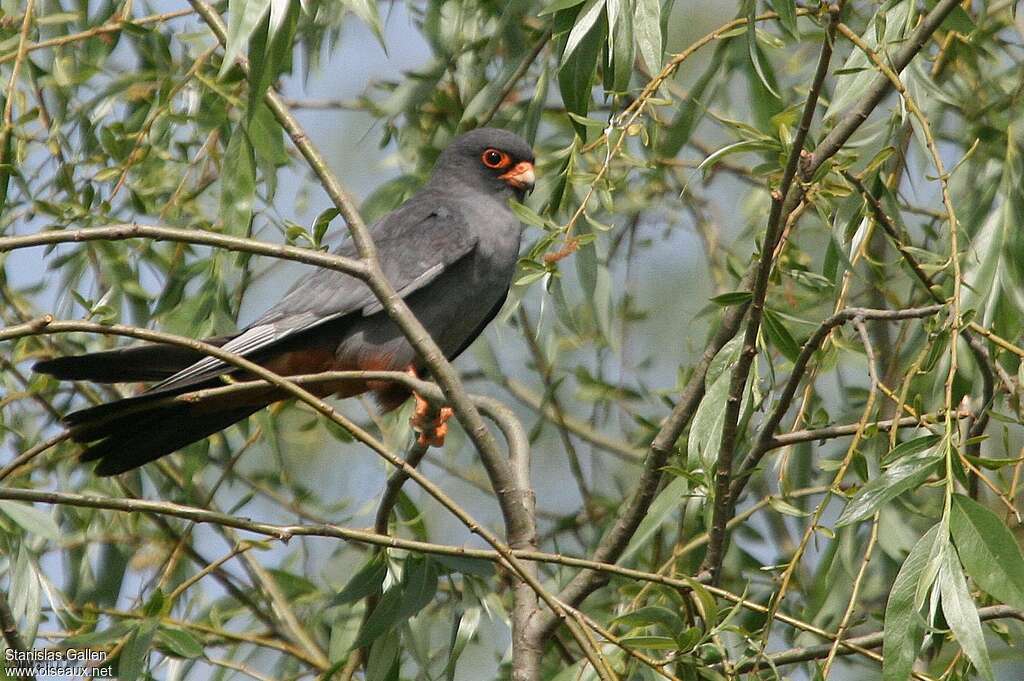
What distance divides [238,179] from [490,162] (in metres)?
1.53

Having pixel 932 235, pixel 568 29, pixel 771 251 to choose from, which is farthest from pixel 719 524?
pixel 932 235

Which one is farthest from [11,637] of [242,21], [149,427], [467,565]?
[242,21]

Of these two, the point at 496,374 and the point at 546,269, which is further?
the point at 496,374

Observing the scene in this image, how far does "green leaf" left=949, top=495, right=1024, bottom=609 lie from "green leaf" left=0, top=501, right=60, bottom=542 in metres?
1.74

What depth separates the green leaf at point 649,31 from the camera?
262 cm

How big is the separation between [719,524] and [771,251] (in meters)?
0.66

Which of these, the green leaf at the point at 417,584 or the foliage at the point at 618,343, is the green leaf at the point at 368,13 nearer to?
the foliage at the point at 618,343

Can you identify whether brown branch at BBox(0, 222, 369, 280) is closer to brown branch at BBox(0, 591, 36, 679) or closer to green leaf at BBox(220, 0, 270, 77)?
green leaf at BBox(220, 0, 270, 77)

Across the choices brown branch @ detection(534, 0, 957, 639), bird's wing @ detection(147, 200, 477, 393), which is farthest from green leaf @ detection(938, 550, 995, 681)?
bird's wing @ detection(147, 200, 477, 393)

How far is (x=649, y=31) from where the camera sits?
8.64 feet

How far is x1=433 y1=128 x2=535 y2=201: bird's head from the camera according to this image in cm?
445

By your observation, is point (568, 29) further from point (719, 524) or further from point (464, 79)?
point (464, 79)

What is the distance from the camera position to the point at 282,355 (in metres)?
4.25

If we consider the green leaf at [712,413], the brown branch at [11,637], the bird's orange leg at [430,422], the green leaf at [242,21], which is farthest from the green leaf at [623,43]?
the brown branch at [11,637]
